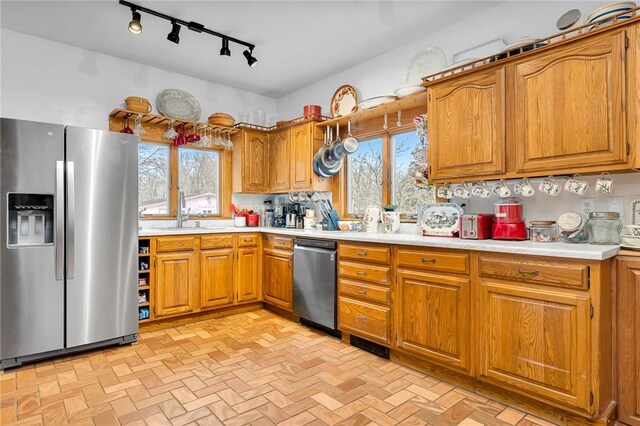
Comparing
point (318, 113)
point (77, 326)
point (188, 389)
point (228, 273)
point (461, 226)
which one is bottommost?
point (188, 389)

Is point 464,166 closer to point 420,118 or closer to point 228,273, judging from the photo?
point 420,118

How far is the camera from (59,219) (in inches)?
102

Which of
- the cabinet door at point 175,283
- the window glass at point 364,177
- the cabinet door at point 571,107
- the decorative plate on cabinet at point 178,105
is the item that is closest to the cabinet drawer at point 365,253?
the window glass at point 364,177

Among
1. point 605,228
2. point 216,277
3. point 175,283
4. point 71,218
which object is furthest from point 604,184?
point 71,218

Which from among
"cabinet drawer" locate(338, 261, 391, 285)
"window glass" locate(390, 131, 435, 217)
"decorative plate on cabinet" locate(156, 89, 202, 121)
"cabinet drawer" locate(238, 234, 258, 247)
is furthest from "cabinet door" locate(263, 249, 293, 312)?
"decorative plate on cabinet" locate(156, 89, 202, 121)

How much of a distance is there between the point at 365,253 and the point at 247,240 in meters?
1.60

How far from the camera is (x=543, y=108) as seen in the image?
206 cm

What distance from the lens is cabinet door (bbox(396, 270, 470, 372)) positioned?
2.15m

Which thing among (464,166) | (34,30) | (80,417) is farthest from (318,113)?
(80,417)

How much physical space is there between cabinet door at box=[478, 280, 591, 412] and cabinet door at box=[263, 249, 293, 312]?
1905 mm

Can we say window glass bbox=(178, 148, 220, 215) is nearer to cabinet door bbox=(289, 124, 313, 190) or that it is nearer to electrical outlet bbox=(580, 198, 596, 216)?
cabinet door bbox=(289, 124, 313, 190)

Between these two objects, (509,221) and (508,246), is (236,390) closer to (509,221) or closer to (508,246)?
(508,246)

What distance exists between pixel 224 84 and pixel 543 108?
355cm

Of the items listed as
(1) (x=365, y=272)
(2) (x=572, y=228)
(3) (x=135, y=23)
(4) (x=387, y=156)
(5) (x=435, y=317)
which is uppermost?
(3) (x=135, y=23)
